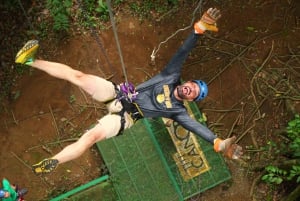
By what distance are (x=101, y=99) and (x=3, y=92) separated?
2.17 meters

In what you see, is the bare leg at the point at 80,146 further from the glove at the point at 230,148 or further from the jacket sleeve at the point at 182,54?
the glove at the point at 230,148

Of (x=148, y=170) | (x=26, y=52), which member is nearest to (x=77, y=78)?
(x=26, y=52)

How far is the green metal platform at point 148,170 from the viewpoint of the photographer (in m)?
6.60

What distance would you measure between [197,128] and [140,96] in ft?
2.40

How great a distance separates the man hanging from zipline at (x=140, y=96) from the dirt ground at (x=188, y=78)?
1336 millimetres

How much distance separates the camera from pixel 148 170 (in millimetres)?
6668

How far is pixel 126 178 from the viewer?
6637 mm

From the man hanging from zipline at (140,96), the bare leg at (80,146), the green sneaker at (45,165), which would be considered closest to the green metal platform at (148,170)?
the man hanging from zipline at (140,96)

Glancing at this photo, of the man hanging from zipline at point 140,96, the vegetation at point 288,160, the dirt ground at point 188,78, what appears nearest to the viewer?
the man hanging from zipline at point 140,96

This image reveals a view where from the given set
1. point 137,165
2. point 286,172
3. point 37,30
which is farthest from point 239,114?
point 37,30

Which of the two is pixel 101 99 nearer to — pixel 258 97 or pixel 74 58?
pixel 74 58

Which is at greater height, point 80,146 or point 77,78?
point 77,78

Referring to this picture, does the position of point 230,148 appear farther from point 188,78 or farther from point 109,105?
point 188,78

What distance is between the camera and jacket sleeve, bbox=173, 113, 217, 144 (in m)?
5.33
